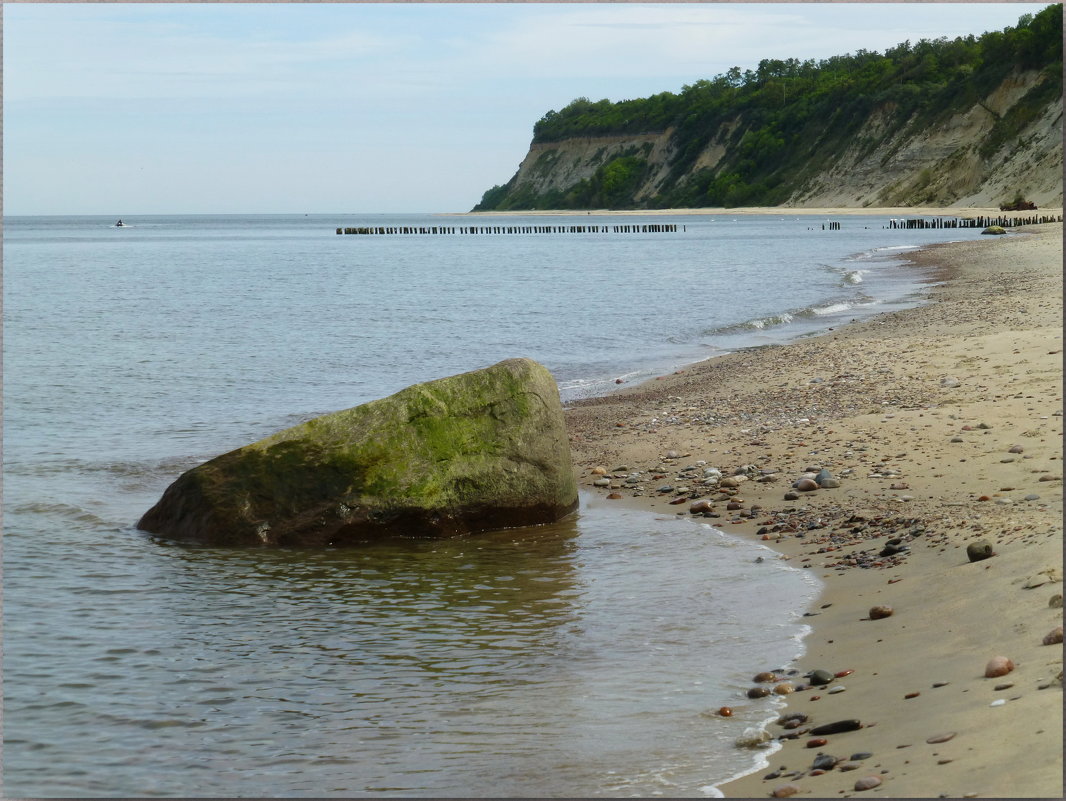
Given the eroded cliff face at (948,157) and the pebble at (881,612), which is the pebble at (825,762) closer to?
the pebble at (881,612)

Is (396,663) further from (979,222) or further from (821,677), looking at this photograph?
(979,222)

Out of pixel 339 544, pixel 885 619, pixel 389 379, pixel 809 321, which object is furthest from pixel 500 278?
pixel 885 619

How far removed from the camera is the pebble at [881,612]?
21.0 ft

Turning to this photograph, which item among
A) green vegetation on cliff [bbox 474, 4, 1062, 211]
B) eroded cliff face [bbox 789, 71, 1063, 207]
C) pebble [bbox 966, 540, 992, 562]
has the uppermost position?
Answer: green vegetation on cliff [bbox 474, 4, 1062, 211]

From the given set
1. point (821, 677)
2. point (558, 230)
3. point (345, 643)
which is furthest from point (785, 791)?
point (558, 230)

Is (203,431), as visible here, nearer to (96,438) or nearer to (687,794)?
(96,438)

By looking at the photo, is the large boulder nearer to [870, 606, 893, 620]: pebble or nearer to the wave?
[870, 606, 893, 620]: pebble

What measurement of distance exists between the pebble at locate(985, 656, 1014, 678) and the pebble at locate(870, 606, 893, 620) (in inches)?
58.5

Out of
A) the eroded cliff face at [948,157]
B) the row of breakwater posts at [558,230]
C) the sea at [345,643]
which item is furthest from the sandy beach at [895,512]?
the row of breakwater posts at [558,230]

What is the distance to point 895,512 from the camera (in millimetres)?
8484

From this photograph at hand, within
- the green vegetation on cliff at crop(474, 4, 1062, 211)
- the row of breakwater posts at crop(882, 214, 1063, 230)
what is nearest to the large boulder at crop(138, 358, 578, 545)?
the row of breakwater posts at crop(882, 214, 1063, 230)

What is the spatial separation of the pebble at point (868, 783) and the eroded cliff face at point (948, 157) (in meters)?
81.6

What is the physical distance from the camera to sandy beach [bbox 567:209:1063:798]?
443 cm

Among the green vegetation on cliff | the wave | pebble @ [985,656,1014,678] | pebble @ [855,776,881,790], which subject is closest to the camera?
pebble @ [855,776,881,790]
